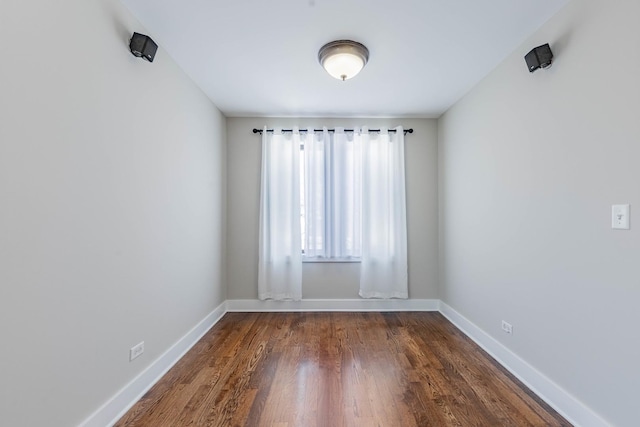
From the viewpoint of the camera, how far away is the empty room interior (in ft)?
4.61

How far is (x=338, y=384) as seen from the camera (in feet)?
7.06

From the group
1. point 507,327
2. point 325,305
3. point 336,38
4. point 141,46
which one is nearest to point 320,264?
point 325,305

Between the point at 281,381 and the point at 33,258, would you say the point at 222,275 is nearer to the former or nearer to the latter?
the point at 281,381

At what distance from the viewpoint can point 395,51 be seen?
238 centimetres

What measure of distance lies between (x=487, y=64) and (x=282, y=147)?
2.36 m

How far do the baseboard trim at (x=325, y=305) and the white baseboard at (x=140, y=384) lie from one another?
801 millimetres

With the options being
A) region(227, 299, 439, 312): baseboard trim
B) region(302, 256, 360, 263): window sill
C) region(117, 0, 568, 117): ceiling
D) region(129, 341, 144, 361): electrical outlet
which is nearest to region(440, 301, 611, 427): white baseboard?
region(227, 299, 439, 312): baseboard trim

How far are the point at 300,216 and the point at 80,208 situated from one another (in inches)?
96.3

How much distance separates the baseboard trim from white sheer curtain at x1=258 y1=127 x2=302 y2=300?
14 centimetres

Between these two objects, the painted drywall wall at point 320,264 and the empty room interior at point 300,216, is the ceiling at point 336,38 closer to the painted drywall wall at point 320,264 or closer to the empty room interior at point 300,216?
the empty room interior at point 300,216

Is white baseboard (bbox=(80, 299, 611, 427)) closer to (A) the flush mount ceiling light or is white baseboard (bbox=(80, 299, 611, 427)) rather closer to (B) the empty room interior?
(B) the empty room interior

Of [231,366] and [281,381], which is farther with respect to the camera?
[231,366]

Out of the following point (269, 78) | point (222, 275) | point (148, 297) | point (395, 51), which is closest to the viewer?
point (148, 297)

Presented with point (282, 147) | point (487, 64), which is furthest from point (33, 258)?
point (487, 64)
